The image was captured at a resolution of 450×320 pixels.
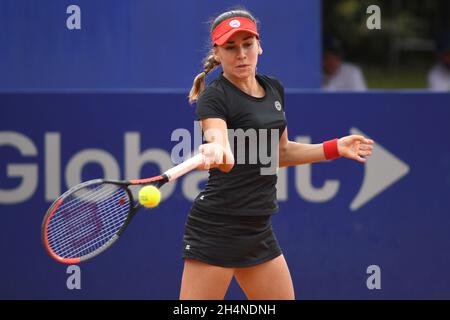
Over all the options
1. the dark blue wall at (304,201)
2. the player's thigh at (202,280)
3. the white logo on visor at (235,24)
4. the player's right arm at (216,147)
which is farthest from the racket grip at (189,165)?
the dark blue wall at (304,201)

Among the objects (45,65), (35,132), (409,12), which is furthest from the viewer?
(409,12)

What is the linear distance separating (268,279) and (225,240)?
29 centimetres

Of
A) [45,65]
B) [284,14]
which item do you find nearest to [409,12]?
[284,14]

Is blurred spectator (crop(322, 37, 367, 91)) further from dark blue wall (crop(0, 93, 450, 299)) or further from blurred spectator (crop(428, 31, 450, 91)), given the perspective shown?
dark blue wall (crop(0, 93, 450, 299))

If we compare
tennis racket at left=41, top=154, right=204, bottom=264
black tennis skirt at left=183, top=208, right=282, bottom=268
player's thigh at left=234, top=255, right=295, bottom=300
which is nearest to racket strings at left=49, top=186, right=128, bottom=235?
tennis racket at left=41, top=154, right=204, bottom=264

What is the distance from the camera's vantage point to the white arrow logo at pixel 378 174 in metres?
5.81

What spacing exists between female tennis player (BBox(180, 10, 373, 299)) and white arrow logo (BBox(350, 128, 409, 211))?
1.95 metres

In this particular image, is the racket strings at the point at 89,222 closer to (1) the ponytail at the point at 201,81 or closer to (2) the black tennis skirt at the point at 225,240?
(2) the black tennis skirt at the point at 225,240

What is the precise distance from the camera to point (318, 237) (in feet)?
19.2

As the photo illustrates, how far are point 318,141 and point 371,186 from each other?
0.48m

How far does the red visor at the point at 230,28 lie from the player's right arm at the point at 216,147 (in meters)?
0.40

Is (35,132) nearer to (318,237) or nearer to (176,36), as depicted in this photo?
(176,36)

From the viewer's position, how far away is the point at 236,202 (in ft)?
12.6

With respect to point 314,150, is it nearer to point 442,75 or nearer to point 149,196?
point 149,196
